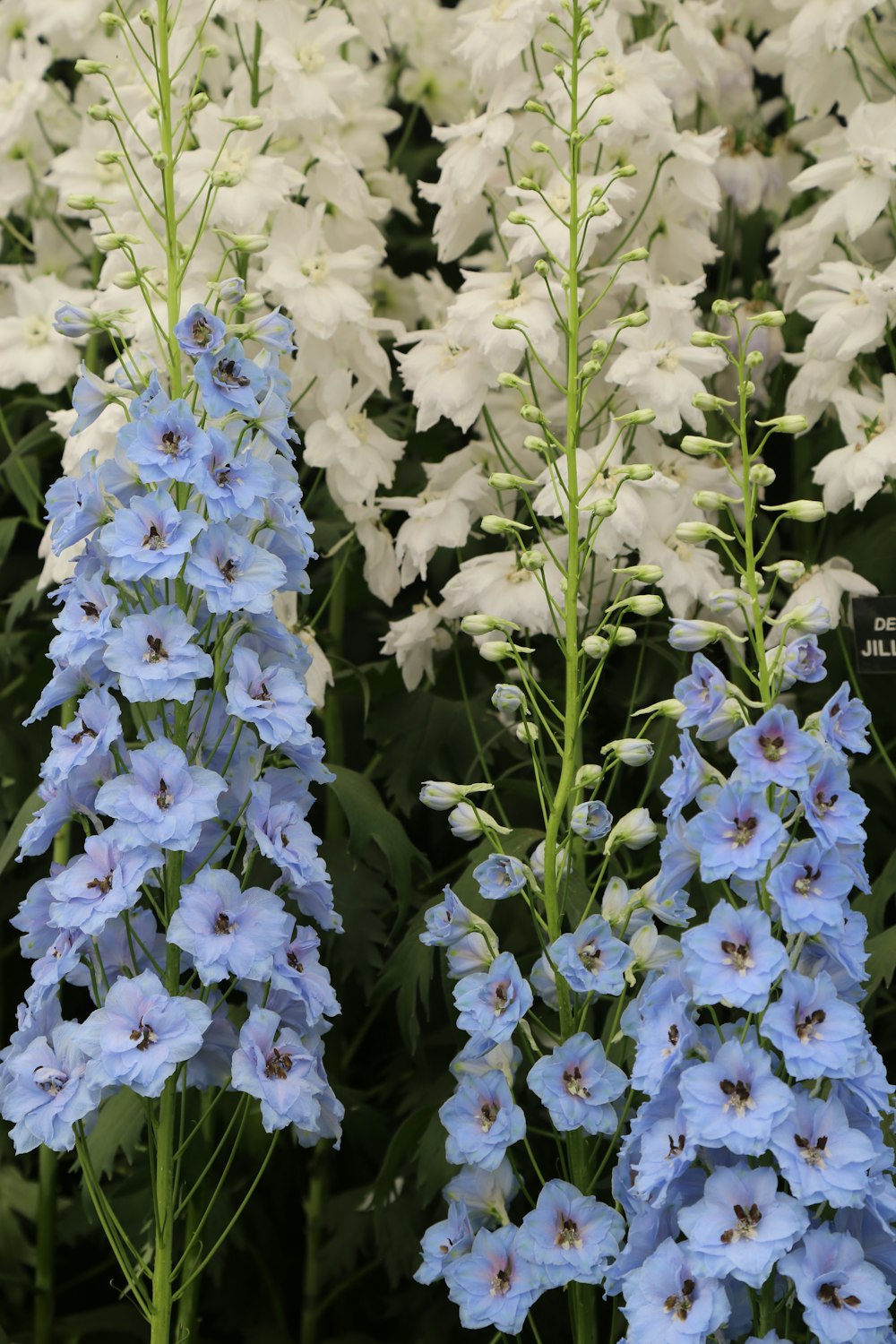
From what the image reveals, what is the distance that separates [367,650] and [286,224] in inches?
27.4

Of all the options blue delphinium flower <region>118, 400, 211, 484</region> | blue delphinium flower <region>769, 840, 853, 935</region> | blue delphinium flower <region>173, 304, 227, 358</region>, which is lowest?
blue delphinium flower <region>769, 840, 853, 935</region>

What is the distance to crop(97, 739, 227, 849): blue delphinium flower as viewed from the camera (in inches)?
49.4

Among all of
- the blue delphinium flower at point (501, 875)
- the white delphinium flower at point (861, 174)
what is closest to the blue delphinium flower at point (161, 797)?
the blue delphinium flower at point (501, 875)

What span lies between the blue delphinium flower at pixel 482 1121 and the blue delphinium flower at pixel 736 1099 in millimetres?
184

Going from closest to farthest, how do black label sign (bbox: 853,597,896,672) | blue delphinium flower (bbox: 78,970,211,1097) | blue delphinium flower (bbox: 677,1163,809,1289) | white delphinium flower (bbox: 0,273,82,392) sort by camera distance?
blue delphinium flower (bbox: 677,1163,809,1289) < blue delphinium flower (bbox: 78,970,211,1097) < black label sign (bbox: 853,597,896,672) < white delphinium flower (bbox: 0,273,82,392)

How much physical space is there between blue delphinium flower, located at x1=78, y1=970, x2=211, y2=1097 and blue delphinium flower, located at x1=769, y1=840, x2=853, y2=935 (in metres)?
0.44

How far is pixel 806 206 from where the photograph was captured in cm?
228

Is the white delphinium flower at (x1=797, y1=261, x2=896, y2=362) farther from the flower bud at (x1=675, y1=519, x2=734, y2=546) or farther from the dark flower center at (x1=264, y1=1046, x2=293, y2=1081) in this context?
the dark flower center at (x1=264, y1=1046, x2=293, y2=1081)

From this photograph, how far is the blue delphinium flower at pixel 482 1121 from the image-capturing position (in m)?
1.31

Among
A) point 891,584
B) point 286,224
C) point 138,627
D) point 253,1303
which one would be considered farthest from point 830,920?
point 253,1303

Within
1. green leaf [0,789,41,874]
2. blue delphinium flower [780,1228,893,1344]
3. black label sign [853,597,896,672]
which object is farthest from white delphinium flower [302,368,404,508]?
blue delphinium flower [780,1228,893,1344]

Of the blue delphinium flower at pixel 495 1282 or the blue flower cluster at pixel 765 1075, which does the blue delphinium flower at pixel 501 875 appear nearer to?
the blue flower cluster at pixel 765 1075

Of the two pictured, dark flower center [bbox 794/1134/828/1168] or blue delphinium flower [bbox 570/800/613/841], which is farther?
blue delphinium flower [bbox 570/800/613/841]

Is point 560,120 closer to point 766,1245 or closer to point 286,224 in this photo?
point 286,224
